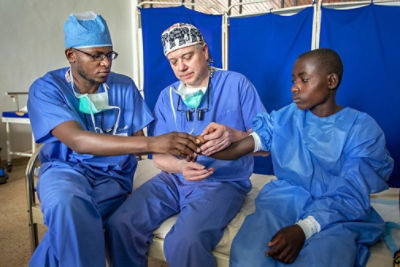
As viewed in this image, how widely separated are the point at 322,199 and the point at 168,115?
3.11 ft

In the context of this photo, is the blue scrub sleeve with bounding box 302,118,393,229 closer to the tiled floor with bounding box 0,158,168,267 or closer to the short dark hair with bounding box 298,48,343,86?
the short dark hair with bounding box 298,48,343,86

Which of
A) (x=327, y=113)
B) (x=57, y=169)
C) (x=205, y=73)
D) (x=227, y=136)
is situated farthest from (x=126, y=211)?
(x=327, y=113)

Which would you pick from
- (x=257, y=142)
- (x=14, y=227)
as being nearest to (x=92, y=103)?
(x=257, y=142)

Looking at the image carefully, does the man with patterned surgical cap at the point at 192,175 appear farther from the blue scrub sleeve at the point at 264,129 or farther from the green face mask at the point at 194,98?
the blue scrub sleeve at the point at 264,129

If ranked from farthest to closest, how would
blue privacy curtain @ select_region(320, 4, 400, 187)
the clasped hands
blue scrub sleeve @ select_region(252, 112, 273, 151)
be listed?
1. blue privacy curtain @ select_region(320, 4, 400, 187)
2. blue scrub sleeve @ select_region(252, 112, 273, 151)
3. the clasped hands

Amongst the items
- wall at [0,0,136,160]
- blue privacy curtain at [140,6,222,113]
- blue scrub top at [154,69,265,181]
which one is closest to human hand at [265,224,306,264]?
blue scrub top at [154,69,265,181]

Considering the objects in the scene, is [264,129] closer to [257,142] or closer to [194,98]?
[257,142]

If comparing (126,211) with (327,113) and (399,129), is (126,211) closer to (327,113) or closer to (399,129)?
(327,113)

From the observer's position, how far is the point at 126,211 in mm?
1462

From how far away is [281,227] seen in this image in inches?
50.8

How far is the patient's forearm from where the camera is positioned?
1.56 meters

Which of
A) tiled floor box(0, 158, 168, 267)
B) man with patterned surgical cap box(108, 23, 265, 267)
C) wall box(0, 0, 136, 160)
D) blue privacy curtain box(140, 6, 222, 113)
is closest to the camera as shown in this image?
man with patterned surgical cap box(108, 23, 265, 267)

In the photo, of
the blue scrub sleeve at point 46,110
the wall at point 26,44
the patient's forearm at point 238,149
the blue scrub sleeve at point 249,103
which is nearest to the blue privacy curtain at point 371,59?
the blue scrub sleeve at point 249,103

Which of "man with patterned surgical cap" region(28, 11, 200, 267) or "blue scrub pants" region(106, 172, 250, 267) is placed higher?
"man with patterned surgical cap" region(28, 11, 200, 267)
